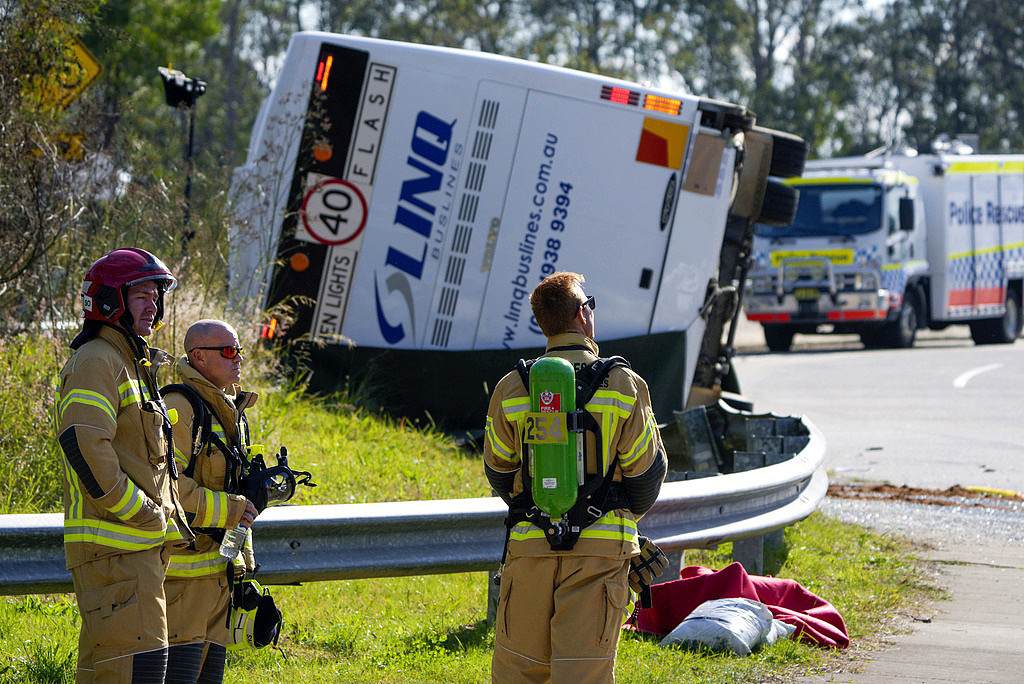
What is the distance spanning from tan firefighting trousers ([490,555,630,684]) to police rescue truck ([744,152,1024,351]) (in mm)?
17583

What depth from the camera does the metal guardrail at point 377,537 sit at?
4.42 m

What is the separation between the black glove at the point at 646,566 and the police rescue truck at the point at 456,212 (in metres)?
5.09

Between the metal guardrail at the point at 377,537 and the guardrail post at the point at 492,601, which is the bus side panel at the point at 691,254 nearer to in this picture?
the metal guardrail at the point at 377,537

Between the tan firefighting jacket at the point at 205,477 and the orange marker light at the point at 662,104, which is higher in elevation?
the orange marker light at the point at 662,104

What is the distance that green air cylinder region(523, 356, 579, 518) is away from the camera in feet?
12.4

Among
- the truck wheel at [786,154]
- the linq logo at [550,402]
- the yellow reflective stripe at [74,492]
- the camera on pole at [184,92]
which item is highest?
the truck wheel at [786,154]

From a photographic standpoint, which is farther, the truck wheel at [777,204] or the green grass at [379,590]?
the truck wheel at [777,204]

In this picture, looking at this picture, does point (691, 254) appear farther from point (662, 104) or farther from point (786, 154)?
point (786, 154)

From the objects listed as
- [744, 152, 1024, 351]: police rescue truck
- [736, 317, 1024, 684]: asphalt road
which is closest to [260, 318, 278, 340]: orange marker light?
[736, 317, 1024, 684]: asphalt road

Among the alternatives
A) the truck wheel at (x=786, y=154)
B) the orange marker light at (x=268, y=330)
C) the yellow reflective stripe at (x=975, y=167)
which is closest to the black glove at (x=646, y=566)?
the orange marker light at (x=268, y=330)

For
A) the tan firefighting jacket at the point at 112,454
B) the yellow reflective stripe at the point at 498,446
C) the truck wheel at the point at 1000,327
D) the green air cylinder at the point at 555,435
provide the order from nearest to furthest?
the tan firefighting jacket at the point at 112,454 → the green air cylinder at the point at 555,435 → the yellow reflective stripe at the point at 498,446 → the truck wheel at the point at 1000,327

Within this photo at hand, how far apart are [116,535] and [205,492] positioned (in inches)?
13.9

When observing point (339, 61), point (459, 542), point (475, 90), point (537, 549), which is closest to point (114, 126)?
point (339, 61)

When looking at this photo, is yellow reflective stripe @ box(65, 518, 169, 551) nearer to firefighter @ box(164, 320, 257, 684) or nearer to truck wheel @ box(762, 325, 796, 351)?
firefighter @ box(164, 320, 257, 684)
